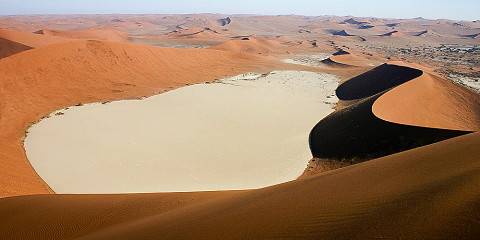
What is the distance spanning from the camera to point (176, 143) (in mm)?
18078

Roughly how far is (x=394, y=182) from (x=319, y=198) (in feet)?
4.35

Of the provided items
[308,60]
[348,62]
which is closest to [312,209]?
[348,62]

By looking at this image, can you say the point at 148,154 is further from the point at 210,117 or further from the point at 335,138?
the point at 335,138

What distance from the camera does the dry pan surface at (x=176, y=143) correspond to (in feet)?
47.0

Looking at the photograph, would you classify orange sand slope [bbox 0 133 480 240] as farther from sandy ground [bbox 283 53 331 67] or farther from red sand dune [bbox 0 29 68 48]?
sandy ground [bbox 283 53 331 67]

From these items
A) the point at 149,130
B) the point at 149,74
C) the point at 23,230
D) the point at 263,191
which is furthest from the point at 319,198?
the point at 149,74

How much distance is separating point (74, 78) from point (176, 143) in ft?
50.7

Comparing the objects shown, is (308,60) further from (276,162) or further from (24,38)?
(276,162)

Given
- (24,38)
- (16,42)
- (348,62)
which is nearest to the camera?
(16,42)

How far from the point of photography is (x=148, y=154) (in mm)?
16703

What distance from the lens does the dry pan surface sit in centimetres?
1434

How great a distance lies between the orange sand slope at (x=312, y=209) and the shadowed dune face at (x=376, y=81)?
20.6 meters

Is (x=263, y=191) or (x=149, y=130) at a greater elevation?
(x=263, y=191)

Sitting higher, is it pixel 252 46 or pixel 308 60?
pixel 252 46
